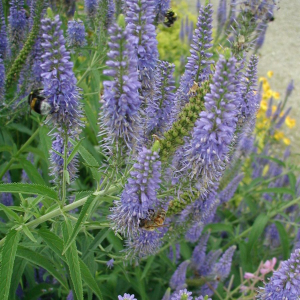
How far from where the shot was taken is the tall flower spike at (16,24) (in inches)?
157

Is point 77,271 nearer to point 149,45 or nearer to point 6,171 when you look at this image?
point 149,45

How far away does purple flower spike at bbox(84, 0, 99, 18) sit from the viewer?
4.60 m

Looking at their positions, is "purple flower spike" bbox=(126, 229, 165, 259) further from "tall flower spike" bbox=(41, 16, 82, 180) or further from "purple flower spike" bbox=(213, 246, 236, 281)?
"purple flower spike" bbox=(213, 246, 236, 281)

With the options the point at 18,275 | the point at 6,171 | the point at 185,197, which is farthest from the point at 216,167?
the point at 6,171

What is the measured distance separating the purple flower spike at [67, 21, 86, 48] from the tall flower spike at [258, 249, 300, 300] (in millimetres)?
3001

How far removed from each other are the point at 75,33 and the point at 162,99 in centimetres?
195

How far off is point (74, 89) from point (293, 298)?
1.91 meters

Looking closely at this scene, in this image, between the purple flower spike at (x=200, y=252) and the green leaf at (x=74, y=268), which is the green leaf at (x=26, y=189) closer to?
the green leaf at (x=74, y=268)

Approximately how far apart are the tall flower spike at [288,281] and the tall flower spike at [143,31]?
146cm

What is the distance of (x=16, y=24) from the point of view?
402 cm

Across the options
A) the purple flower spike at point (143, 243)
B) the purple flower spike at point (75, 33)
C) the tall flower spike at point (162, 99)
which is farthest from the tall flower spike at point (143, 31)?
the purple flower spike at point (75, 33)

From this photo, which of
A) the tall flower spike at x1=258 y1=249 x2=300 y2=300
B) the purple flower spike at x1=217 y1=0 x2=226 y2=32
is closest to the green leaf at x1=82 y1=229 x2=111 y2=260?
the tall flower spike at x1=258 y1=249 x2=300 y2=300

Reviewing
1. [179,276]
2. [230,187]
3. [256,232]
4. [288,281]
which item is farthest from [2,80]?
[256,232]

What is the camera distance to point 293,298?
96.1 inches
